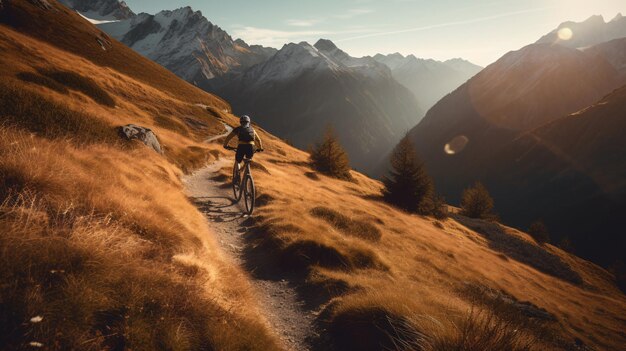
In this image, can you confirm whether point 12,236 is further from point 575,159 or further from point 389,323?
point 575,159

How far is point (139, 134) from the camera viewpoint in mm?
16969

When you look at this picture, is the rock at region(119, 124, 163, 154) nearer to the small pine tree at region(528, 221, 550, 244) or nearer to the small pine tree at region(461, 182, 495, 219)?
the small pine tree at region(461, 182, 495, 219)

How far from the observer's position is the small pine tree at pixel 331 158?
165 feet

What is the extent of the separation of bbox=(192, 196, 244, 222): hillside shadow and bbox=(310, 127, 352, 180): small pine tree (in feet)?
117

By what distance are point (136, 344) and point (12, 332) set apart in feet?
3.20

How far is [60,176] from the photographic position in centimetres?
548

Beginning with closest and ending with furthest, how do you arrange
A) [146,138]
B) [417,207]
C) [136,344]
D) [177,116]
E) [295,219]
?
1. [136,344]
2. [295,219]
3. [146,138]
4. [417,207]
5. [177,116]

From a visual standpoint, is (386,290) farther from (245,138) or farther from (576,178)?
(576,178)

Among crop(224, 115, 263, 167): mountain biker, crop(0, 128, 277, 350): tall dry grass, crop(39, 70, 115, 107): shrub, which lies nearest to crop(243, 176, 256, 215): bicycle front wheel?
crop(224, 115, 263, 167): mountain biker

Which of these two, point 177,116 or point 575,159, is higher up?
point 575,159

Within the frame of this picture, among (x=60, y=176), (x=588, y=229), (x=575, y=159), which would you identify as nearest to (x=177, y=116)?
(x=60, y=176)

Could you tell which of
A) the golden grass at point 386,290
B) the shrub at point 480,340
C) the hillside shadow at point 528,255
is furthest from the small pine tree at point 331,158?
the shrub at point 480,340

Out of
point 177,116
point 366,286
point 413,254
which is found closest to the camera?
point 366,286

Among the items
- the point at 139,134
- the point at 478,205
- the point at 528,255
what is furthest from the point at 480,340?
the point at 478,205
